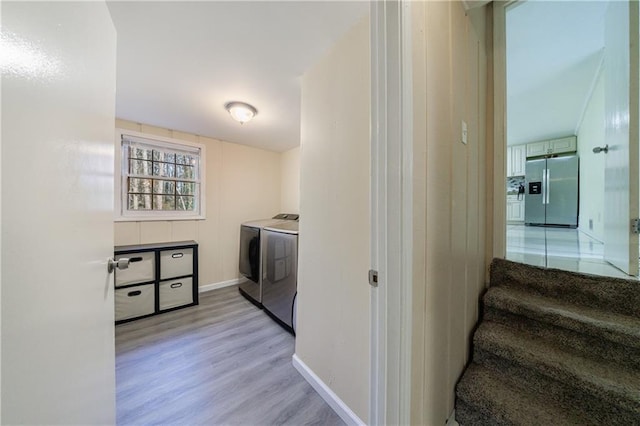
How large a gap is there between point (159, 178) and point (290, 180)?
185 cm

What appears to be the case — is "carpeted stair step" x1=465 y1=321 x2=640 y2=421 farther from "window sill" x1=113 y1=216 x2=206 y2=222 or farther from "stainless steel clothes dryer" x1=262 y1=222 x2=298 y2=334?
"window sill" x1=113 y1=216 x2=206 y2=222

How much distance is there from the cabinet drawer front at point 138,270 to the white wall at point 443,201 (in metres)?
2.83

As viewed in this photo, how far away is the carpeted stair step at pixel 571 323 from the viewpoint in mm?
1003

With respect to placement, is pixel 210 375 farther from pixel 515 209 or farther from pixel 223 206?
pixel 515 209

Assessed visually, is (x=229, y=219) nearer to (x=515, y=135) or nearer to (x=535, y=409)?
(x=535, y=409)

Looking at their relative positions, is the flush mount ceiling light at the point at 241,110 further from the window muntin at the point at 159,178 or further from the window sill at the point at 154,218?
the window sill at the point at 154,218

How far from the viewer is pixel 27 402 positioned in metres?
0.42

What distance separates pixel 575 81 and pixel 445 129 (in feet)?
10.7

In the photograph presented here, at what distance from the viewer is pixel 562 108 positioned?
338 centimetres

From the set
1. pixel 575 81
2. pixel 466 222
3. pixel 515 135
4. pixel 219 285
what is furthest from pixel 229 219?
pixel 515 135

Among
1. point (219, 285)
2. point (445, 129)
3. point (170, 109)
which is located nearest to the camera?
point (445, 129)

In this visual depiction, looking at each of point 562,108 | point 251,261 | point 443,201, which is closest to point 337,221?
point 443,201

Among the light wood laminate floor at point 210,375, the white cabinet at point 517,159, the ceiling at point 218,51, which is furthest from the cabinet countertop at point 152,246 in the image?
the white cabinet at point 517,159

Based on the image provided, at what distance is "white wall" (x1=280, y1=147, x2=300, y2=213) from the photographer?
12.1 ft
